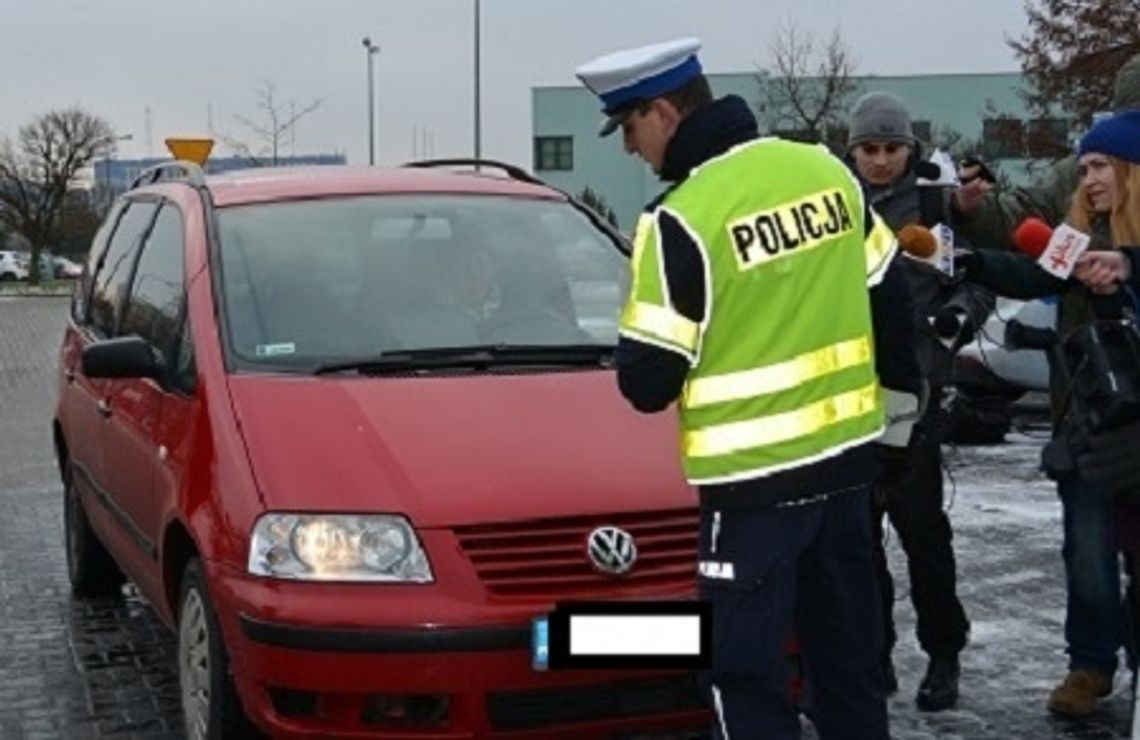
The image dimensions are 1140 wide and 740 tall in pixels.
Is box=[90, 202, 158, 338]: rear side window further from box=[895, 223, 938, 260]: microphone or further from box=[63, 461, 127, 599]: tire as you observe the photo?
box=[895, 223, 938, 260]: microphone

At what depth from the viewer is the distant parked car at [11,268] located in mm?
68125

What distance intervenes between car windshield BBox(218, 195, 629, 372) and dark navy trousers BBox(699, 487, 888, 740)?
1554mm

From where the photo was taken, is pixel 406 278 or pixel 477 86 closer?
pixel 406 278

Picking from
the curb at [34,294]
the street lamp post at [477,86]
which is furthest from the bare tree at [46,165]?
the street lamp post at [477,86]

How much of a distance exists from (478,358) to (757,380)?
157 cm

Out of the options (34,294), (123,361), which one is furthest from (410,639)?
(34,294)

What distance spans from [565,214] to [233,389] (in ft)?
5.27

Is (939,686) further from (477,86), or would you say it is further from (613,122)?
(477,86)

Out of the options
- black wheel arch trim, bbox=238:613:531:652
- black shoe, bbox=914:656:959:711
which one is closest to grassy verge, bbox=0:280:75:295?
black shoe, bbox=914:656:959:711

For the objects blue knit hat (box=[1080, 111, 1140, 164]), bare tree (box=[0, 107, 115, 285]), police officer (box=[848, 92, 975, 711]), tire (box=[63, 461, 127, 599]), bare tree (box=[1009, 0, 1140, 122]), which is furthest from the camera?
bare tree (box=[0, 107, 115, 285])

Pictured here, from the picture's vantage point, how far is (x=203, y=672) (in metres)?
4.57

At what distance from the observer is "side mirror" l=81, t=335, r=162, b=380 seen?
5.01 metres

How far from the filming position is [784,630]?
3.56 m

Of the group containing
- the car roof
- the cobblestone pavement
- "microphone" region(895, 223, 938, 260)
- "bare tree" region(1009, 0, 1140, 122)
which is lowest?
the cobblestone pavement
